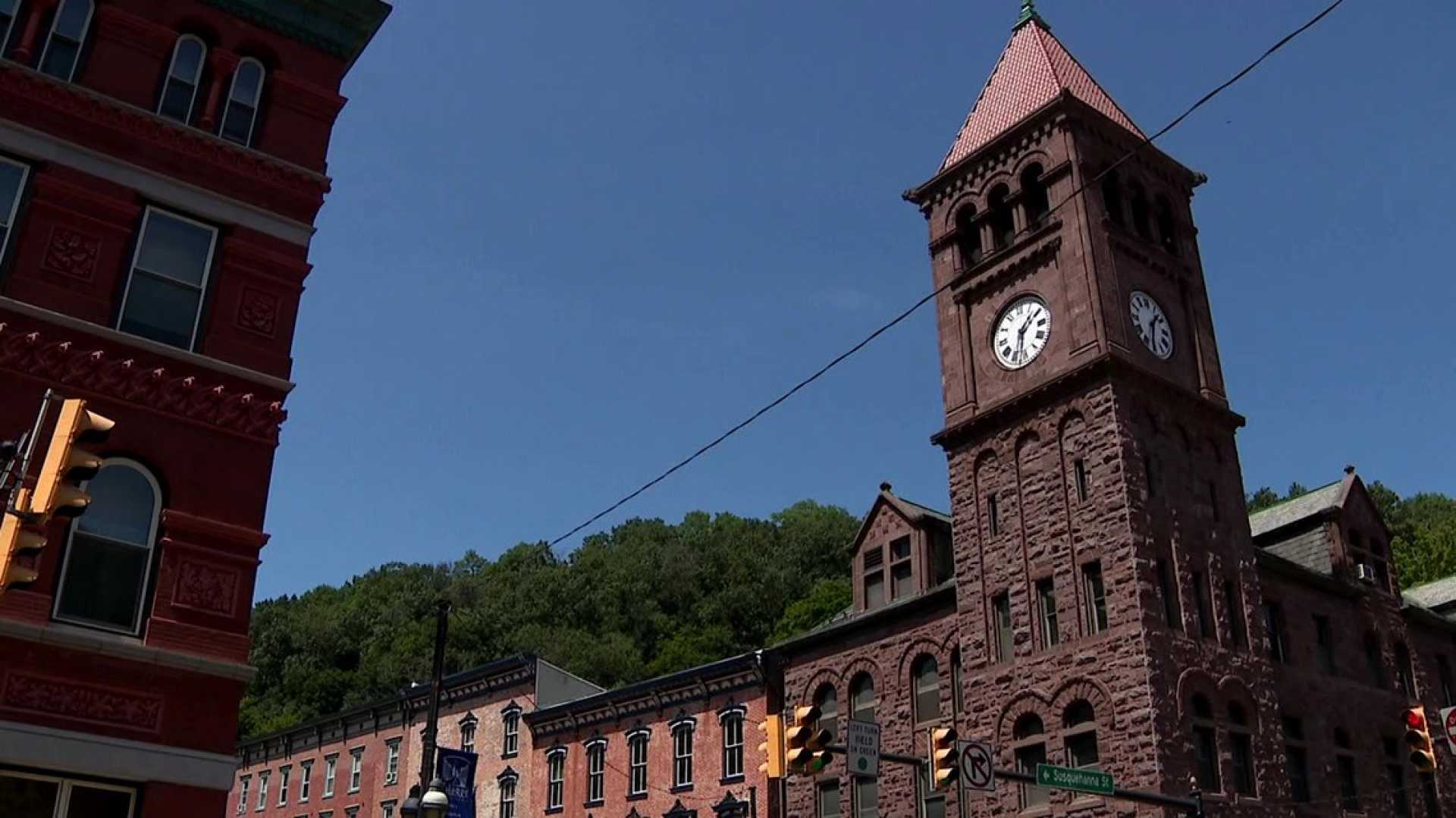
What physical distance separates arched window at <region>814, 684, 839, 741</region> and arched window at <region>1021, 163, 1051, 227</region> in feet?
49.8

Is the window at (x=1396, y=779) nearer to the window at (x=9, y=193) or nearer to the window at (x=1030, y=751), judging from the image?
the window at (x=1030, y=751)

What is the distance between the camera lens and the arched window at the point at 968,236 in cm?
3922

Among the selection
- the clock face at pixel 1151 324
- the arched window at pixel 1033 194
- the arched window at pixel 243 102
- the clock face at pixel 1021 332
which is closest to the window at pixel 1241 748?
the clock face at pixel 1151 324

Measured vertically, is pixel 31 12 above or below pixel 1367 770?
above

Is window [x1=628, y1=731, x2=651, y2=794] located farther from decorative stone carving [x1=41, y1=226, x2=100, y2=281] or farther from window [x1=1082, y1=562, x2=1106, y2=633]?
decorative stone carving [x1=41, y1=226, x2=100, y2=281]

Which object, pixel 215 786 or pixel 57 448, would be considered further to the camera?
pixel 215 786

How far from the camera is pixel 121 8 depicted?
16812mm

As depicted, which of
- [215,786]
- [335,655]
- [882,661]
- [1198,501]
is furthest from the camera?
[335,655]

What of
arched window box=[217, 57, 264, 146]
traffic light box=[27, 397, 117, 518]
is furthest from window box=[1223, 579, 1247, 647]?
traffic light box=[27, 397, 117, 518]

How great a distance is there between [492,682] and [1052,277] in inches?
1158

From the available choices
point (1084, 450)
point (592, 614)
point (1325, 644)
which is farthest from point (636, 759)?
point (592, 614)

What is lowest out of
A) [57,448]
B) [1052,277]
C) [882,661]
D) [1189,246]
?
[57,448]

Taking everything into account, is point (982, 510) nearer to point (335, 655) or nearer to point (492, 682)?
point (492, 682)

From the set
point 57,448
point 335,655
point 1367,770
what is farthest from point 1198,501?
point 335,655
